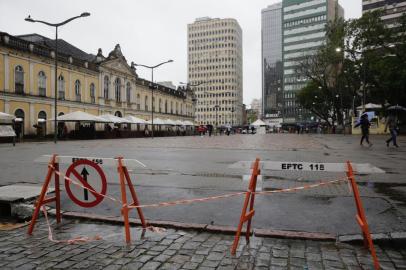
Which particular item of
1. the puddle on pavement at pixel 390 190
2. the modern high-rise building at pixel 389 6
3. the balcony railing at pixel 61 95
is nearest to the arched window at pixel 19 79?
the balcony railing at pixel 61 95

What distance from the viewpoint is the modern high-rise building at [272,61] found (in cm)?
16059

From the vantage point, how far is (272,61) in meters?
175

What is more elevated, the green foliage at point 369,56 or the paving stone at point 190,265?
the green foliage at point 369,56

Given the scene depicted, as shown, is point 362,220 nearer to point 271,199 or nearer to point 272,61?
point 271,199

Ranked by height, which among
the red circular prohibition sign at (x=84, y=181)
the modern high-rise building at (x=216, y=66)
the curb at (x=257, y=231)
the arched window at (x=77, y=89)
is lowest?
the curb at (x=257, y=231)

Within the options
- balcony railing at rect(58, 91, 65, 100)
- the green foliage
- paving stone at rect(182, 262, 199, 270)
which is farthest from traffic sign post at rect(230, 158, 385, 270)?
balcony railing at rect(58, 91, 65, 100)

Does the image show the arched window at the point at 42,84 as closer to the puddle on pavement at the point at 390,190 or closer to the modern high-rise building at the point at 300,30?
the puddle on pavement at the point at 390,190

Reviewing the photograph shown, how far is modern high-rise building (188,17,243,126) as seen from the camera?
160 metres

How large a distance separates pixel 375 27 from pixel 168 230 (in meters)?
38.3

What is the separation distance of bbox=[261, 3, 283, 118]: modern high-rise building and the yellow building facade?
→ 101 metres

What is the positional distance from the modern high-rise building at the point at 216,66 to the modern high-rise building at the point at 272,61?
14.3 metres

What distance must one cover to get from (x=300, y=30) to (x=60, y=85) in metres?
109

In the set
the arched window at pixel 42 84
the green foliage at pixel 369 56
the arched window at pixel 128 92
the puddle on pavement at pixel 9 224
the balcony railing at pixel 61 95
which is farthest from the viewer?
the arched window at pixel 128 92

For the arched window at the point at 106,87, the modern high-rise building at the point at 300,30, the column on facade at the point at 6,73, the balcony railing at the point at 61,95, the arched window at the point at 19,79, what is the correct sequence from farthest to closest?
1. the modern high-rise building at the point at 300,30
2. the arched window at the point at 106,87
3. the balcony railing at the point at 61,95
4. the arched window at the point at 19,79
5. the column on facade at the point at 6,73
